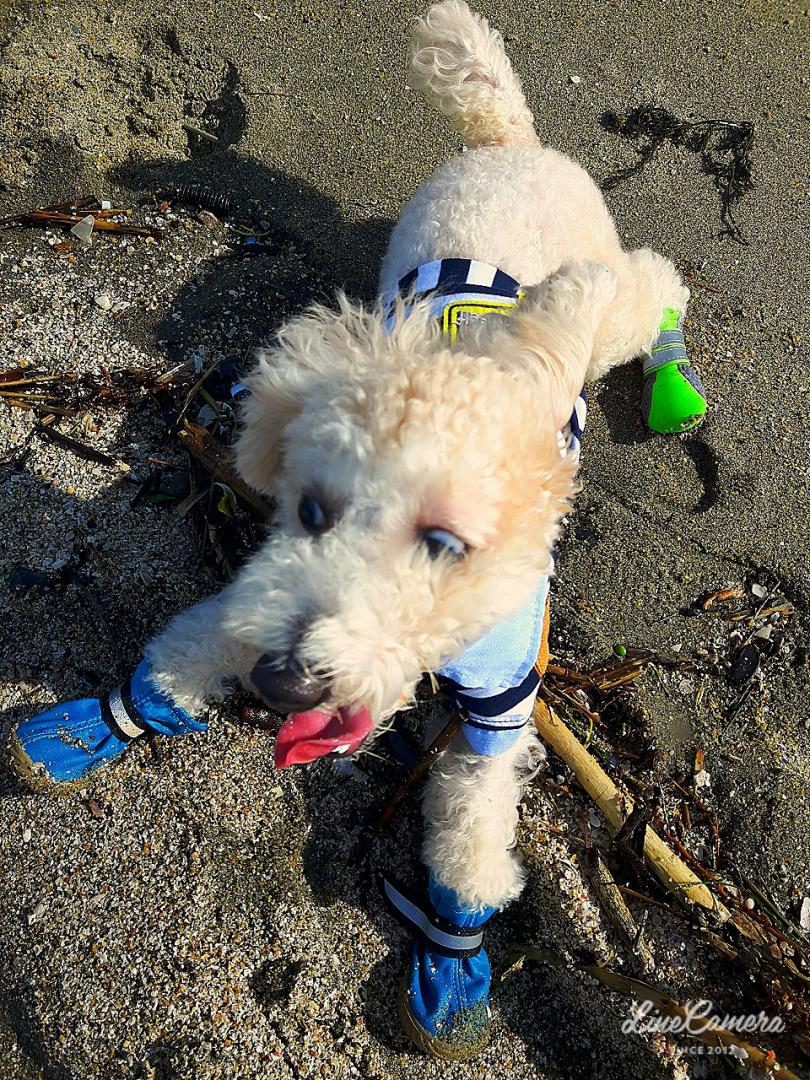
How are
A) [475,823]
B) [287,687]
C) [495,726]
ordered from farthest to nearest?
[475,823], [495,726], [287,687]

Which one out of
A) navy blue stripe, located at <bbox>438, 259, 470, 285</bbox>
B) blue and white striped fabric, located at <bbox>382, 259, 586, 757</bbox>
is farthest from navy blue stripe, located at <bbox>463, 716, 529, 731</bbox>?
navy blue stripe, located at <bbox>438, 259, 470, 285</bbox>

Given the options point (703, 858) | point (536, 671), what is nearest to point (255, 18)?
point (536, 671)

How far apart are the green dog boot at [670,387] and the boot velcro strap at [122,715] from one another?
7.93 ft

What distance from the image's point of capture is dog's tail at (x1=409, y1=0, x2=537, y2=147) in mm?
3080

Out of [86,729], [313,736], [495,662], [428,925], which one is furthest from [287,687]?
[428,925]

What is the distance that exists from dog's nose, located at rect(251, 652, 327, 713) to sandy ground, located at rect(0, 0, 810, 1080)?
1086 mm

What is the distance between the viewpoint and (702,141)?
3.79 meters

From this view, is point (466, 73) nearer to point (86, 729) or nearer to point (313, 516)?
point (313, 516)

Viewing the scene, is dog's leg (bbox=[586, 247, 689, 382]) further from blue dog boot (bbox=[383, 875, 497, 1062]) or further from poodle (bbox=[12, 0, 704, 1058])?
blue dog boot (bbox=[383, 875, 497, 1062])

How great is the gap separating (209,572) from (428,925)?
144 centimetres

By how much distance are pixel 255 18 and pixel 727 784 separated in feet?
13.8

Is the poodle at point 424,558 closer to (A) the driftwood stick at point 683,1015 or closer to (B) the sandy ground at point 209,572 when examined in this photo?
(B) the sandy ground at point 209,572

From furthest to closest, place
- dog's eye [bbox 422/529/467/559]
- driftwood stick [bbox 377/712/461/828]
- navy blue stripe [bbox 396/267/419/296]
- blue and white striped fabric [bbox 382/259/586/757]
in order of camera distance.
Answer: navy blue stripe [bbox 396/267/419/296] → driftwood stick [bbox 377/712/461/828] → blue and white striped fabric [bbox 382/259/586/757] → dog's eye [bbox 422/529/467/559]

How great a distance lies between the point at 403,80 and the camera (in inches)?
147
